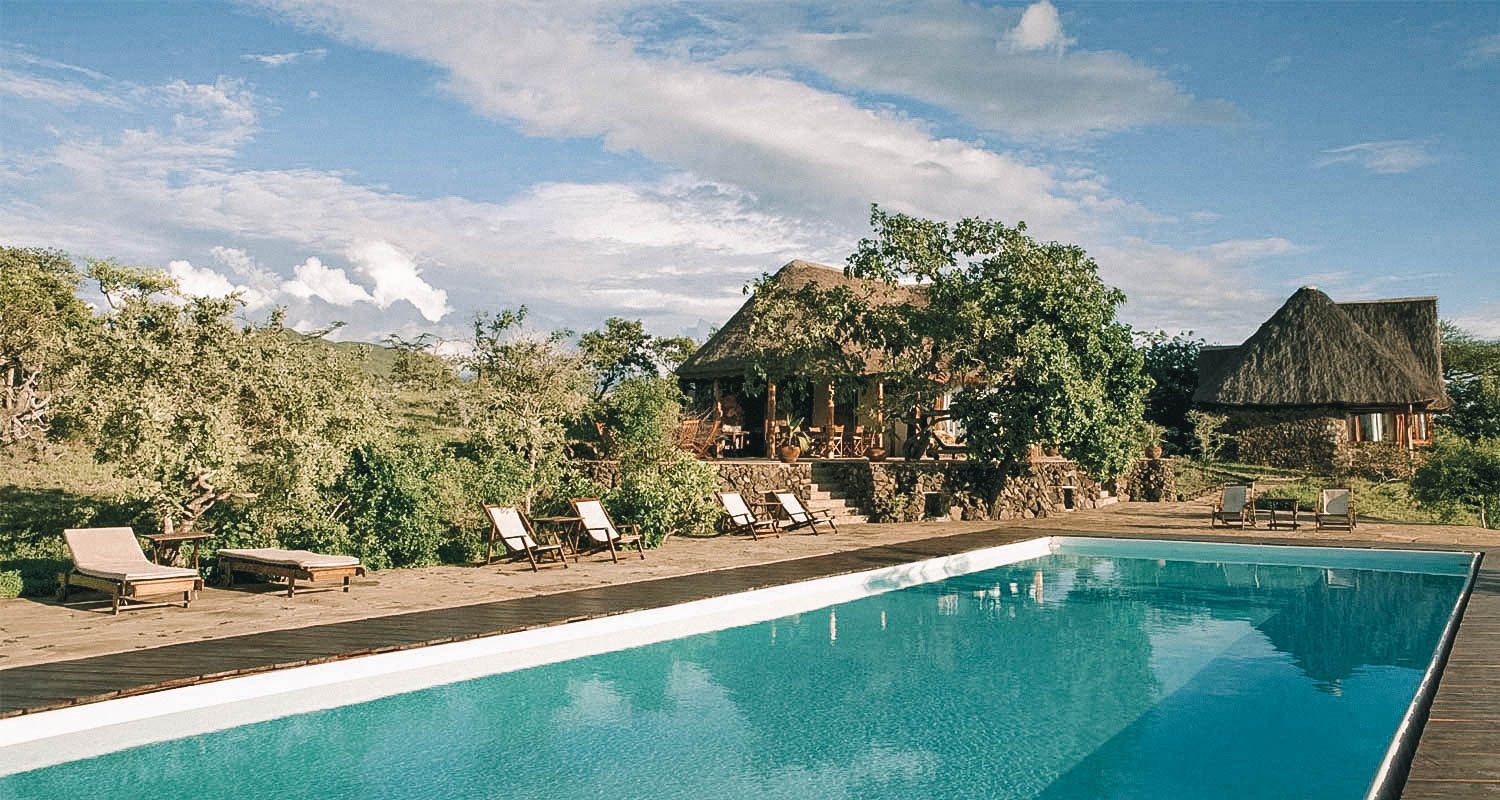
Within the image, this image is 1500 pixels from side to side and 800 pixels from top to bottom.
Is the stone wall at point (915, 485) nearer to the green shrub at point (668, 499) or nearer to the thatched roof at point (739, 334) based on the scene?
the green shrub at point (668, 499)

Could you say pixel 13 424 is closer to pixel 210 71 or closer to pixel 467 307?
pixel 467 307

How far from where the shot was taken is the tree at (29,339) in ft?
57.9

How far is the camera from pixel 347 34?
13125 mm

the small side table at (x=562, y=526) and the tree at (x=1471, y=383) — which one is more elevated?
the tree at (x=1471, y=383)

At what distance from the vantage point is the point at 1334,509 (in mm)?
14852

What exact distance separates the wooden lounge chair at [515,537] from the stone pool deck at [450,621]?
0.92ft

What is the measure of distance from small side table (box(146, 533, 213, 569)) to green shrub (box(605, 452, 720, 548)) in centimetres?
506

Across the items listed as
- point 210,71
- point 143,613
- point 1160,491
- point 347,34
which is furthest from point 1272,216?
point 143,613

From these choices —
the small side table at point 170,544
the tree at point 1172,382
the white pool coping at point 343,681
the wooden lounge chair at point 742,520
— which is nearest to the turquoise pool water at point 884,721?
the white pool coping at point 343,681

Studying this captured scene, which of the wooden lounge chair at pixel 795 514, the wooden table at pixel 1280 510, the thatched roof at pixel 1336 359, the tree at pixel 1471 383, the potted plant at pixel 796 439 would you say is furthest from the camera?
the tree at pixel 1471 383

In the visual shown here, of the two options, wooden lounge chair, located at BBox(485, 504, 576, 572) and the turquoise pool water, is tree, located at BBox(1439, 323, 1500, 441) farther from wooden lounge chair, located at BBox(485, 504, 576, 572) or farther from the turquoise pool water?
wooden lounge chair, located at BBox(485, 504, 576, 572)

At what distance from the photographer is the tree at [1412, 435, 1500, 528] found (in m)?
15.6

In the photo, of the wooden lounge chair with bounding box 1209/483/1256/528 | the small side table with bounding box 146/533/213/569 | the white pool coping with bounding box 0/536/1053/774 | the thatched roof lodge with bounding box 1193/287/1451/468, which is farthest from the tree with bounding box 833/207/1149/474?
the thatched roof lodge with bounding box 1193/287/1451/468

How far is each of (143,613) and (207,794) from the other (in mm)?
3695
